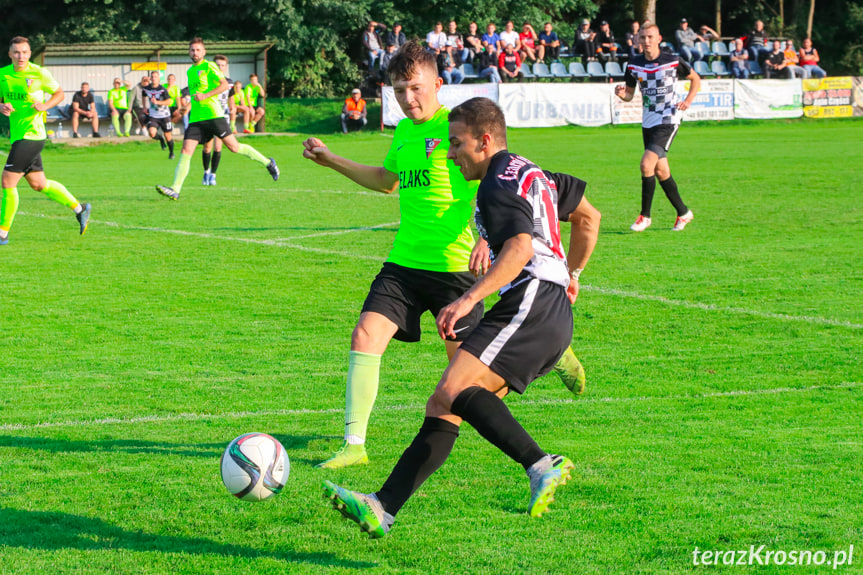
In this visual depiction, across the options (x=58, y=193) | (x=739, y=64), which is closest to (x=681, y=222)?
(x=58, y=193)

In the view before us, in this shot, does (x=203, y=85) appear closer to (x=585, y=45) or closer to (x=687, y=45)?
(x=585, y=45)

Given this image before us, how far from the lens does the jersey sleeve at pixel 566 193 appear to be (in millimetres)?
4367

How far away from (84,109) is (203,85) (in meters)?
17.6

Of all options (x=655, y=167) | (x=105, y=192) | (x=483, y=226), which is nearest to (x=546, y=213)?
(x=483, y=226)

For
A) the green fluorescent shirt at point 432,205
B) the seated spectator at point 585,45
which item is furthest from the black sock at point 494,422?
the seated spectator at point 585,45

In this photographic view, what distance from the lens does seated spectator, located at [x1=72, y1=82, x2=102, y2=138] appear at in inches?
1256

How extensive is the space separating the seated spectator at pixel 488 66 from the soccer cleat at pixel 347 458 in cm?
2967

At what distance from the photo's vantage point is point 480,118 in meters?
4.05

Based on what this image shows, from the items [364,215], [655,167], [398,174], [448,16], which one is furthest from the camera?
[448,16]

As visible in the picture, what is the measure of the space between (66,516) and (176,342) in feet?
11.0

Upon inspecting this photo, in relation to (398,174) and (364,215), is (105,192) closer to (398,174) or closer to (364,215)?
(364,215)

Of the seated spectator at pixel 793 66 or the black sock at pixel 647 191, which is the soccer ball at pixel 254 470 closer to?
the black sock at pixel 647 191

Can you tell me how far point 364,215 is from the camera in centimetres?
1449

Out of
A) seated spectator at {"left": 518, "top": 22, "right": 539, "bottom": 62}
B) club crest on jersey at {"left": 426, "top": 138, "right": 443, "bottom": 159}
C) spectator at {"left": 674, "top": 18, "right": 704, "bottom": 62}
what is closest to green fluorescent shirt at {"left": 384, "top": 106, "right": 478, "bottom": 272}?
club crest on jersey at {"left": 426, "top": 138, "right": 443, "bottom": 159}
